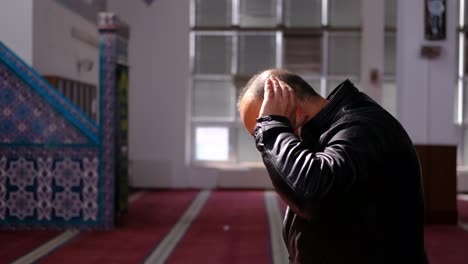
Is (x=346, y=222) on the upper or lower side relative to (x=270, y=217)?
upper

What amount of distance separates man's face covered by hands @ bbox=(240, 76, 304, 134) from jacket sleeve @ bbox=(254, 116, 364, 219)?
0.06 metres

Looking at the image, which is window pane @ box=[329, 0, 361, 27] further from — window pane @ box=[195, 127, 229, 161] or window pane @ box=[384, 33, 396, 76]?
window pane @ box=[195, 127, 229, 161]

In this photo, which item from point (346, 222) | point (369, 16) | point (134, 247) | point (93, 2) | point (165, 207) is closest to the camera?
point (346, 222)

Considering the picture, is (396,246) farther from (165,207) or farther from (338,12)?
(338,12)

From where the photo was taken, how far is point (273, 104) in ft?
4.04

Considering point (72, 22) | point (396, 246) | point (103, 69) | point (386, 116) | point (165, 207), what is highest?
point (72, 22)

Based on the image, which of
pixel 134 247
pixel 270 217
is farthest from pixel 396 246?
pixel 270 217

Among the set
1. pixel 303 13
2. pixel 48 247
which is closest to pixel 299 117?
pixel 48 247

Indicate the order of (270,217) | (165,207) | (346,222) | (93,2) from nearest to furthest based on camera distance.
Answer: (346,222) → (270,217) → (165,207) → (93,2)

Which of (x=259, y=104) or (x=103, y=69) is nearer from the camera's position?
(x=259, y=104)

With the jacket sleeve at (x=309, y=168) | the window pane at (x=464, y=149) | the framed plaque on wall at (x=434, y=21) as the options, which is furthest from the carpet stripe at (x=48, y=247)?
the window pane at (x=464, y=149)

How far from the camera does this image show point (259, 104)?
1284 millimetres

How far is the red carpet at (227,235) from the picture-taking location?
4281mm

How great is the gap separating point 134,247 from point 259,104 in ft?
11.6
